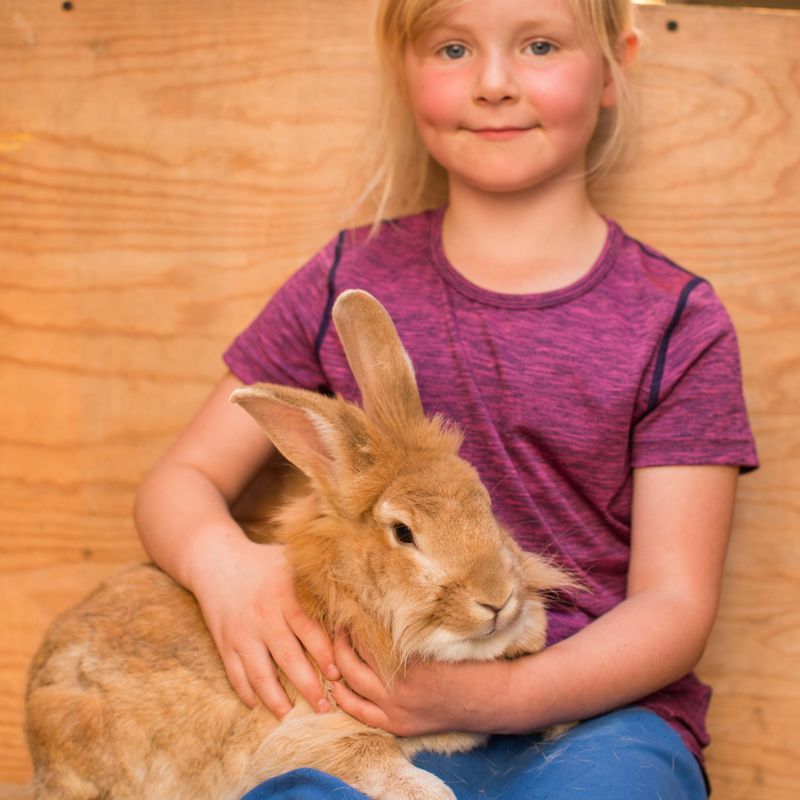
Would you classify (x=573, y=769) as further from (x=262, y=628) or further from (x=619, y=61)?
(x=619, y=61)

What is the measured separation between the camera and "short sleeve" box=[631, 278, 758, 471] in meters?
1.67

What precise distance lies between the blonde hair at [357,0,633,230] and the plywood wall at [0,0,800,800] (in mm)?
60

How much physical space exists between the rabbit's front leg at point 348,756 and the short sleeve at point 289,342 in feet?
1.88

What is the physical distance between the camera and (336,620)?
1.47m

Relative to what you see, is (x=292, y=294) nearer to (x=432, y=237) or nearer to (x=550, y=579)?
(x=432, y=237)

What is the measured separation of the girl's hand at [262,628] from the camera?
151 cm

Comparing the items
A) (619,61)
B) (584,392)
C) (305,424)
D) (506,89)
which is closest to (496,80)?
(506,89)

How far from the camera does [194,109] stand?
2.02m

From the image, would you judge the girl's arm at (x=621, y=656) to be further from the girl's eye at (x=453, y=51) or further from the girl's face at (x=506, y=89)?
the girl's eye at (x=453, y=51)

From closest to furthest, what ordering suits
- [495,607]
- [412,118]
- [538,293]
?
1. [495,607]
2. [538,293]
3. [412,118]

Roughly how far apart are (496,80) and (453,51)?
0.11m

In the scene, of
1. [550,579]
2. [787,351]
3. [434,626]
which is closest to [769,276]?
[787,351]

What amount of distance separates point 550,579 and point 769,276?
0.73 meters

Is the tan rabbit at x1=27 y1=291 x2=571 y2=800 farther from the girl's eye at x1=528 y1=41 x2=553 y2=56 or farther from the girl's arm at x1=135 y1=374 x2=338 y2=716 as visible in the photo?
the girl's eye at x1=528 y1=41 x2=553 y2=56
